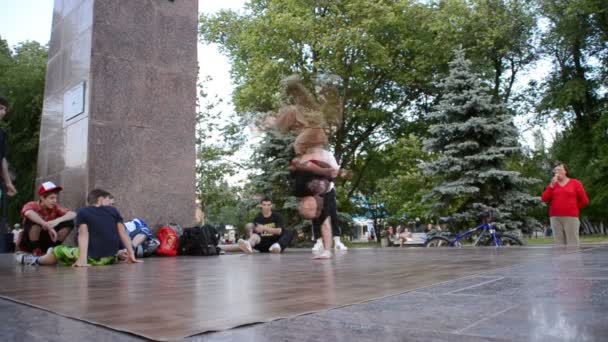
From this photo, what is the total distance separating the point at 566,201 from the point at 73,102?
32.2ft

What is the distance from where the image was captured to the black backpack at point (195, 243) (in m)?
9.73

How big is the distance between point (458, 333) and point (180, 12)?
419 inches

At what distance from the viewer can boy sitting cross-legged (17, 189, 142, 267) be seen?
6902 millimetres

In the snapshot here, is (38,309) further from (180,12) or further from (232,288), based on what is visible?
(180,12)

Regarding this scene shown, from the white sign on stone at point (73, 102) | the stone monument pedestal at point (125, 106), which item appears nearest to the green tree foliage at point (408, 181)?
the stone monument pedestal at point (125, 106)

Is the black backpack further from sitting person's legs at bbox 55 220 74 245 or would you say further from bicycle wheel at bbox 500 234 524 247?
bicycle wheel at bbox 500 234 524 247

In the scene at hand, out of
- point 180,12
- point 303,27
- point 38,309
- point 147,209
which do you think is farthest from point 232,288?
point 303,27

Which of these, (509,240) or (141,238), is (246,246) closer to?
(141,238)

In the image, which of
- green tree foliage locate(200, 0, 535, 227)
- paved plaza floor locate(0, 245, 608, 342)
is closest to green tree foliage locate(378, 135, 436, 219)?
green tree foliage locate(200, 0, 535, 227)

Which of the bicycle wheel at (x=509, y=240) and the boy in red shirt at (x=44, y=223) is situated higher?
the boy in red shirt at (x=44, y=223)

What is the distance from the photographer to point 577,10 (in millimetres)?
21344

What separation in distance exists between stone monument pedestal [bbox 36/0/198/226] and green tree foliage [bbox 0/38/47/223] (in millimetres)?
11581

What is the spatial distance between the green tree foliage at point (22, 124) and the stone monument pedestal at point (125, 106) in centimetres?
1158

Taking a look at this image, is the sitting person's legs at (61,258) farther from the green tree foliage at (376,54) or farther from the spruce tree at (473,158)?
the green tree foliage at (376,54)
